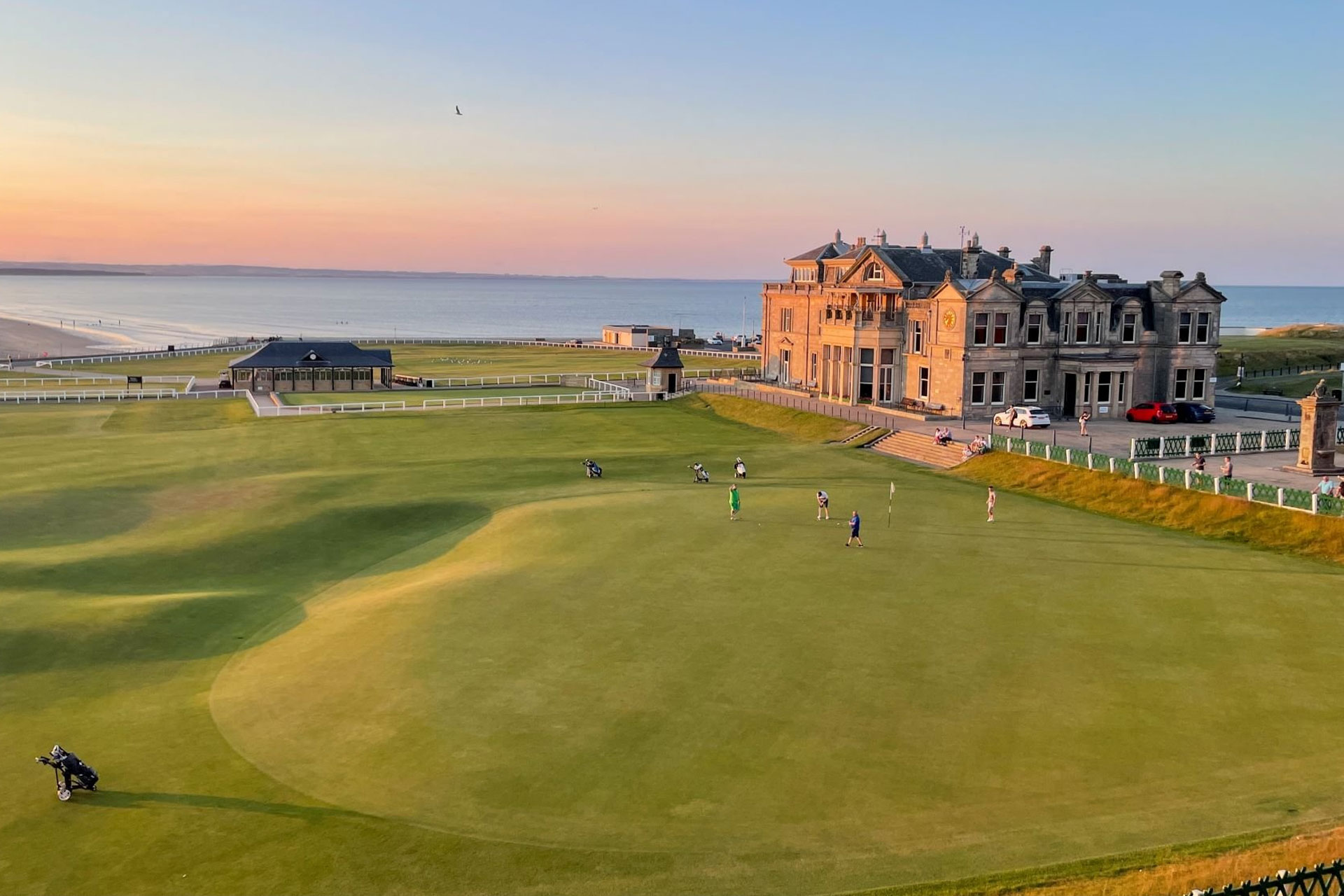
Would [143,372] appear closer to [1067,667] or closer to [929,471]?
[929,471]

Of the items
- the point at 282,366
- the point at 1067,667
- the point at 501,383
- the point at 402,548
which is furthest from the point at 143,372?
the point at 1067,667

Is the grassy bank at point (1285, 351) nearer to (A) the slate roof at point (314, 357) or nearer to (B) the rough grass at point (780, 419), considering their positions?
(B) the rough grass at point (780, 419)

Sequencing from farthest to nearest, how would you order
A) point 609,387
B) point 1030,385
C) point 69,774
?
point 609,387, point 1030,385, point 69,774

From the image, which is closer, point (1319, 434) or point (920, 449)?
point (1319, 434)

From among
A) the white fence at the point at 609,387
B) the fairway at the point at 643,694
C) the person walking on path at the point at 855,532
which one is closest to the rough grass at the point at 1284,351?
the white fence at the point at 609,387

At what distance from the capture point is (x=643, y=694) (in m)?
24.0

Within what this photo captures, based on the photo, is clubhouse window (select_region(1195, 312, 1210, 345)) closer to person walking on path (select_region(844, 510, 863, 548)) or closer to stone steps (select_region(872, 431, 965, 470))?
stone steps (select_region(872, 431, 965, 470))

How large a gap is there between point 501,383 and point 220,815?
8247cm

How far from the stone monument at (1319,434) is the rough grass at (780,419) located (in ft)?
82.1

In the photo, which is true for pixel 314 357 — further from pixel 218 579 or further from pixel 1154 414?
pixel 1154 414

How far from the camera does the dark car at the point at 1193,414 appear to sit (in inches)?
2450

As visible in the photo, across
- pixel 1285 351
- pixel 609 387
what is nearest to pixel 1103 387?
pixel 609 387

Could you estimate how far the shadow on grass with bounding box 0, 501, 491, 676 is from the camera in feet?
96.0

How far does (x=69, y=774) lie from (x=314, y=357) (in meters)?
79.2
